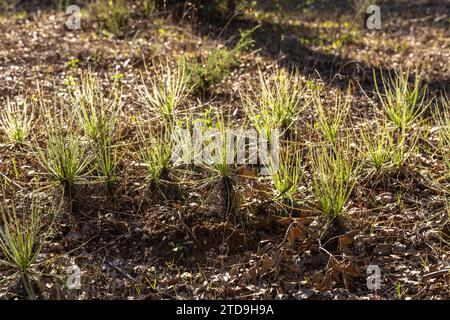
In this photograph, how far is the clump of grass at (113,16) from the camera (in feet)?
24.1

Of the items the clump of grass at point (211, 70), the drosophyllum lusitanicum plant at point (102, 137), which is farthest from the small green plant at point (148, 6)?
the drosophyllum lusitanicum plant at point (102, 137)

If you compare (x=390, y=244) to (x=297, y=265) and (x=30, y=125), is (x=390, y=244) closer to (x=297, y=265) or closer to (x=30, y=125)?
(x=297, y=265)

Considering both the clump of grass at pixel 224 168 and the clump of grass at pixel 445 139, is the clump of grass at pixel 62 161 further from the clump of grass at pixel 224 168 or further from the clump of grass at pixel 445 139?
the clump of grass at pixel 445 139

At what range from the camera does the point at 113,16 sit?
7359 millimetres

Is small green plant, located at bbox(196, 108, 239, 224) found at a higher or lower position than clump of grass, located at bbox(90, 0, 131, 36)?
lower

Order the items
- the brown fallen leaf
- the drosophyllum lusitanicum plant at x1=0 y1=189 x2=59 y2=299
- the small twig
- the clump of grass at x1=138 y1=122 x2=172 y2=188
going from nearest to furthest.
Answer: the drosophyllum lusitanicum plant at x1=0 y1=189 x2=59 y2=299 → the brown fallen leaf → the small twig → the clump of grass at x1=138 y1=122 x2=172 y2=188

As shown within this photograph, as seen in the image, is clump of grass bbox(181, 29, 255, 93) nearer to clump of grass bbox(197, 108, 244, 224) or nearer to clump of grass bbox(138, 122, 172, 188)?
clump of grass bbox(138, 122, 172, 188)

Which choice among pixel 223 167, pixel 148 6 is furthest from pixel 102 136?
pixel 148 6

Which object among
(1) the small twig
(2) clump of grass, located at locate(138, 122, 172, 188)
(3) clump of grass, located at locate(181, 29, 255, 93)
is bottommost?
(1) the small twig

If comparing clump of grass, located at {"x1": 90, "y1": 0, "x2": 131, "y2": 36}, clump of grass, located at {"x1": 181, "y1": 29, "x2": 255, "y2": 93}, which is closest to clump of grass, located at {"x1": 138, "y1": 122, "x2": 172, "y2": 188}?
clump of grass, located at {"x1": 181, "y1": 29, "x2": 255, "y2": 93}

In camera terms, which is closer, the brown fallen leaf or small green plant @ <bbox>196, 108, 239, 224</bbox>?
the brown fallen leaf

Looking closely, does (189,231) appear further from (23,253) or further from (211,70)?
(211,70)

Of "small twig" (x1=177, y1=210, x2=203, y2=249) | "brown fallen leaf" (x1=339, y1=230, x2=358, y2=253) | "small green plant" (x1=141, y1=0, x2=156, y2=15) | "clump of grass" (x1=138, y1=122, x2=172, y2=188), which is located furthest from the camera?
"small green plant" (x1=141, y1=0, x2=156, y2=15)

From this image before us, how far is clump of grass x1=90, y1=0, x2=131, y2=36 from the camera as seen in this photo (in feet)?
24.1
